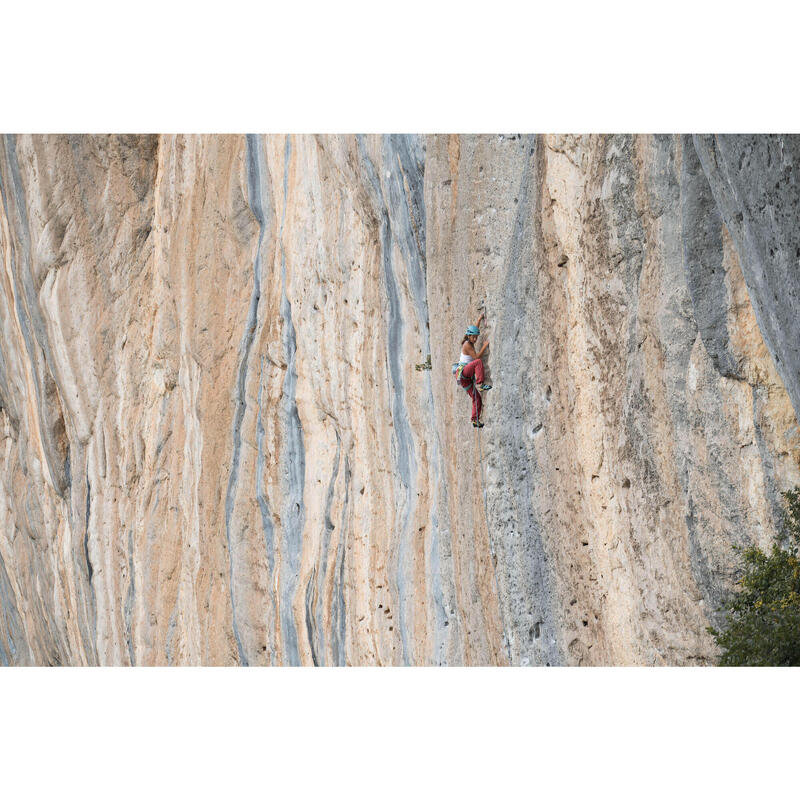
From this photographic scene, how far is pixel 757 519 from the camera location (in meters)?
6.73

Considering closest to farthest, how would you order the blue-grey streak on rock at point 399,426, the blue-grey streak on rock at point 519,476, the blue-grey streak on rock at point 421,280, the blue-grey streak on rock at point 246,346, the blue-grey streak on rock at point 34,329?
the blue-grey streak on rock at point 519,476, the blue-grey streak on rock at point 421,280, the blue-grey streak on rock at point 399,426, the blue-grey streak on rock at point 246,346, the blue-grey streak on rock at point 34,329

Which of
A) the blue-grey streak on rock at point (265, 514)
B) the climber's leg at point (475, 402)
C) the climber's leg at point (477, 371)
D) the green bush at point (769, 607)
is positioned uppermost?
the climber's leg at point (477, 371)

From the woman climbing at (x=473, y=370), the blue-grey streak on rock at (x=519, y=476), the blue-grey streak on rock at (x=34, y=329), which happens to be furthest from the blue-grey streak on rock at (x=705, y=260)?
the blue-grey streak on rock at (x=34, y=329)

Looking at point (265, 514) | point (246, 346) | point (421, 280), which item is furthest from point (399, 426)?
point (246, 346)

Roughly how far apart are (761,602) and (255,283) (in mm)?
5215

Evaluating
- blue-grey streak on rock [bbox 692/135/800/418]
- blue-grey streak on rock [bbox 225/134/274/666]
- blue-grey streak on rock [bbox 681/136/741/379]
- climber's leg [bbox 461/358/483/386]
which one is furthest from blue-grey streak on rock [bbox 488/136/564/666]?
blue-grey streak on rock [bbox 225/134/274/666]

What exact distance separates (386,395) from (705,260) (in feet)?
10.0

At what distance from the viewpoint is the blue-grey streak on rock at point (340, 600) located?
8.50 m

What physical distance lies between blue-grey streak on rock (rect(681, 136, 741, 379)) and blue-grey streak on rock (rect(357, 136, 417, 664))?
2658 millimetres

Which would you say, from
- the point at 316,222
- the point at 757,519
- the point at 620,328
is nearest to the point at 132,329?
the point at 316,222

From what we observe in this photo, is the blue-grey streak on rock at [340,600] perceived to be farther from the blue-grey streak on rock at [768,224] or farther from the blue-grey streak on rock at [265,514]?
the blue-grey streak on rock at [768,224]

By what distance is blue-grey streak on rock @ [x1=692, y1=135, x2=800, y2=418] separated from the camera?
20.2ft

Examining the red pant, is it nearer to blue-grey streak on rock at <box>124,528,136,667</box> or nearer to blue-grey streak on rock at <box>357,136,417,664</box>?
blue-grey streak on rock at <box>357,136,417,664</box>

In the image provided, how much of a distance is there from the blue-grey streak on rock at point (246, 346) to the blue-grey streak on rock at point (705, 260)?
3.88 metres
